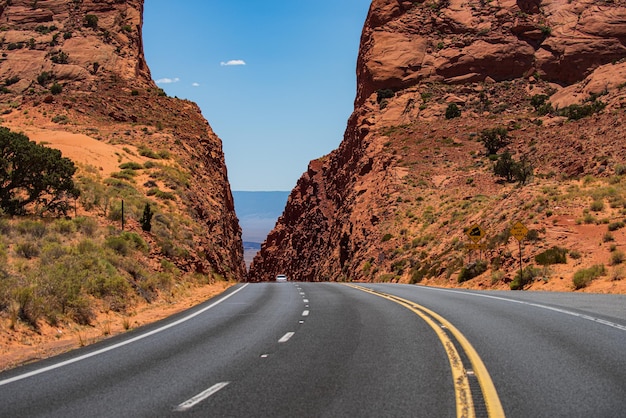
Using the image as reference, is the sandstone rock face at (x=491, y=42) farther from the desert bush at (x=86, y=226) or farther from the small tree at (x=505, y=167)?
the desert bush at (x=86, y=226)

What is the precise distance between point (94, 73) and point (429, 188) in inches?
1726

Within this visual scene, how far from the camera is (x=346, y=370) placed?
316 inches

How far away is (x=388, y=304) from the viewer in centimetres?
1814

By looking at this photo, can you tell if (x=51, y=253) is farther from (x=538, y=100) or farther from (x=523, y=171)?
(x=538, y=100)

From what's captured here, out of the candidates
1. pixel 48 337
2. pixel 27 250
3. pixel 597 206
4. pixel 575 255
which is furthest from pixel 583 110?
pixel 48 337

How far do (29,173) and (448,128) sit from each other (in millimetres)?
51883

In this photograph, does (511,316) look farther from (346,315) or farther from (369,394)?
(369,394)

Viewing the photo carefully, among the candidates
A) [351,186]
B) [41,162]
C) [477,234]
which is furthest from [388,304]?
[351,186]

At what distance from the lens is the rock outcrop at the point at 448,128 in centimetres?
4841

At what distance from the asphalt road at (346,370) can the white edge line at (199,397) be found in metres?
0.01

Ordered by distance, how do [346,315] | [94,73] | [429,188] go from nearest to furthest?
[346,315], [429,188], [94,73]

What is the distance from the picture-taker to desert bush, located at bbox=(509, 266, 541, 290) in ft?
87.2

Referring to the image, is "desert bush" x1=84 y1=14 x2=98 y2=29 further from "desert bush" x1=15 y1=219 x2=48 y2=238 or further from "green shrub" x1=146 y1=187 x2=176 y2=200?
"desert bush" x1=15 y1=219 x2=48 y2=238

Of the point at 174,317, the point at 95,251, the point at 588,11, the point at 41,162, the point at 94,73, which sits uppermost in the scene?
the point at 588,11
